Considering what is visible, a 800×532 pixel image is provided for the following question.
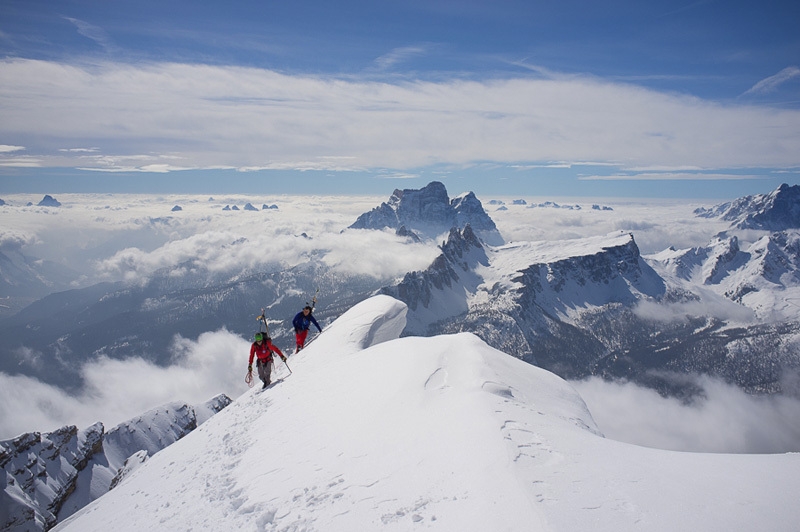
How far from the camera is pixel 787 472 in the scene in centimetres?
945

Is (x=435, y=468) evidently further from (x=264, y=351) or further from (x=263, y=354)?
(x=263, y=354)

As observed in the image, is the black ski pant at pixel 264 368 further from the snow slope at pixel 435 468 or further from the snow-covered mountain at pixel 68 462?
the snow-covered mountain at pixel 68 462

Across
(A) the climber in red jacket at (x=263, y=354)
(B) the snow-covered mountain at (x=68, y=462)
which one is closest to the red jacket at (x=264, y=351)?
(A) the climber in red jacket at (x=263, y=354)

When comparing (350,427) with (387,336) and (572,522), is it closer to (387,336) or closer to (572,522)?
(572,522)

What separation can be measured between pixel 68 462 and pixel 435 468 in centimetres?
10703

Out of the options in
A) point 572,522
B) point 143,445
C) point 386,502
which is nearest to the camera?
point 572,522

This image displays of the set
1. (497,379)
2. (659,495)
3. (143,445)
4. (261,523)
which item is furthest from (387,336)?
(143,445)

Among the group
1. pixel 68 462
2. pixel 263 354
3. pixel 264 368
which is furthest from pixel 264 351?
pixel 68 462

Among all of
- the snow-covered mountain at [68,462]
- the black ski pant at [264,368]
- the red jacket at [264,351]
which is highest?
the red jacket at [264,351]

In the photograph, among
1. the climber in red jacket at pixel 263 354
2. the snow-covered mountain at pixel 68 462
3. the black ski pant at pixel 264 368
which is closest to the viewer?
the climber in red jacket at pixel 263 354

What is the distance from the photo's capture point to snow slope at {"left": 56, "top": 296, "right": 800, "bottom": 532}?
8539mm

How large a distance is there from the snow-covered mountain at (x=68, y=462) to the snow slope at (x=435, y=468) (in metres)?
52.7

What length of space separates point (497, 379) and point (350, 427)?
21.6 feet

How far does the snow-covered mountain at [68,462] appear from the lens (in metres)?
66.9
